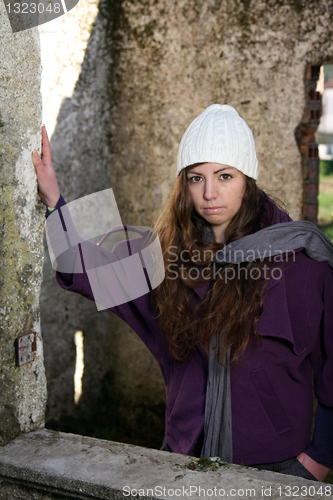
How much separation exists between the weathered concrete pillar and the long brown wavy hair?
48 centimetres

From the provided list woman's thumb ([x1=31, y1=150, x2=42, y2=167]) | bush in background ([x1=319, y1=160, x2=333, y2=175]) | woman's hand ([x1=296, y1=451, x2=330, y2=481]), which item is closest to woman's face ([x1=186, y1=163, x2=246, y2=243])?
woman's thumb ([x1=31, y1=150, x2=42, y2=167])

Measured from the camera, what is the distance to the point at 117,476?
1.60 m

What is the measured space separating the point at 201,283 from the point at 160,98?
2037 mm

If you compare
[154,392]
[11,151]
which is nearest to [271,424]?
[11,151]

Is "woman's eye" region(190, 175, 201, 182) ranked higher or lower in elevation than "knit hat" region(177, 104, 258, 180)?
lower

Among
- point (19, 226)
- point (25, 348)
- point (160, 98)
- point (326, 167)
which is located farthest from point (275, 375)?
point (326, 167)

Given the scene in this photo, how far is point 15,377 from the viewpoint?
183cm

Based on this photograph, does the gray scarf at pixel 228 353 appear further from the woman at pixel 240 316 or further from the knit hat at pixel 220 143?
the knit hat at pixel 220 143

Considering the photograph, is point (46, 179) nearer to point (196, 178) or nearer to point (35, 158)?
point (35, 158)

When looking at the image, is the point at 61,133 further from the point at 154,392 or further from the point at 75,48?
the point at 154,392

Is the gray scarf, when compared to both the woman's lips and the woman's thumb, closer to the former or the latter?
the woman's lips

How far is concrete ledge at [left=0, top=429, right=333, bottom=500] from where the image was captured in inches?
59.4

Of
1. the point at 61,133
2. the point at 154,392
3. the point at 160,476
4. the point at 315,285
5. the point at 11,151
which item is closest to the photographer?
the point at 160,476

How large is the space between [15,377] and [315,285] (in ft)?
3.63
